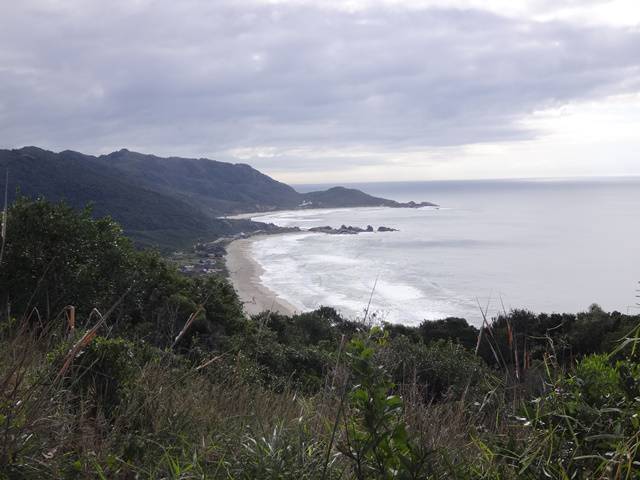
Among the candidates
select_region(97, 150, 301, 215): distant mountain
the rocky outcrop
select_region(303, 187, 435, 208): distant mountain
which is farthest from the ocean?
select_region(97, 150, 301, 215): distant mountain

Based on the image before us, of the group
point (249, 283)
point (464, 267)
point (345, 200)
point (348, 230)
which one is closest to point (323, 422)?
point (249, 283)

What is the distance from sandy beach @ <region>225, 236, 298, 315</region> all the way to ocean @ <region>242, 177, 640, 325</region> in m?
1.01

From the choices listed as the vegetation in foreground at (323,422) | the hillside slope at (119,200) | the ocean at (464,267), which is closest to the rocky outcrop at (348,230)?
the ocean at (464,267)

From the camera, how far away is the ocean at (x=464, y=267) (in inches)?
1449

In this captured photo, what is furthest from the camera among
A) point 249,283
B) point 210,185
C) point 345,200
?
point 210,185

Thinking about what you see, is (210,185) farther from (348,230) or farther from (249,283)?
(249,283)

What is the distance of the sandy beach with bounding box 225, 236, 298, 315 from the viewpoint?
118 feet

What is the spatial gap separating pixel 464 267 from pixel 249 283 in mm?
19740

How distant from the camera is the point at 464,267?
167 ft

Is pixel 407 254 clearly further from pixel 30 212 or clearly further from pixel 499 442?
pixel 499 442

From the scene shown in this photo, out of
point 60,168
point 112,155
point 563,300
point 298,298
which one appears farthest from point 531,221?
point 112,155

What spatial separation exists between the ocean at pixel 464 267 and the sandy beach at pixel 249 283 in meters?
1.01

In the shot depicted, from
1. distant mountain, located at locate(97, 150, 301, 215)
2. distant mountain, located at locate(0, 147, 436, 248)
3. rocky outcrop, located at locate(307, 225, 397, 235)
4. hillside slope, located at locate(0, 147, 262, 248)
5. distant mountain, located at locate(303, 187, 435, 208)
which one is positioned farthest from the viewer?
distant mountain, located at locate(97, 150, 301, 215)

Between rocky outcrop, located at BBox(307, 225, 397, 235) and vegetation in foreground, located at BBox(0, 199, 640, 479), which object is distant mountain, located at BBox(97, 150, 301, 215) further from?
vegetation in foreground, located at BBox(0, 199, 640, 479)
